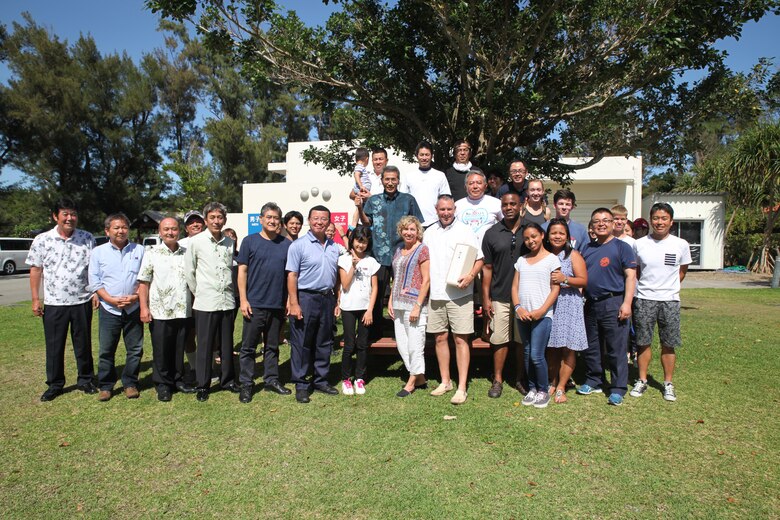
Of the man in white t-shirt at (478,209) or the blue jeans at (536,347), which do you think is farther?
the man in white t-shirt at (478,209)

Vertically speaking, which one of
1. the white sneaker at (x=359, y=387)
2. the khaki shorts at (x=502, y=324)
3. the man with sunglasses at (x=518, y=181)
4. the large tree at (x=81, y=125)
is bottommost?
the white sneaker at (x=359, y=387)

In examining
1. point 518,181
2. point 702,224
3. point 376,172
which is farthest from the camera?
point 702,224

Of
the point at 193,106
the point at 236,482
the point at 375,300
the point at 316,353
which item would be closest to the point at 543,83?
the point at 375,300

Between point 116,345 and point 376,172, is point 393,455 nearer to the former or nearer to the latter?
point 116,345

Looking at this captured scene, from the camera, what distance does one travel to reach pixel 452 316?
520 cm

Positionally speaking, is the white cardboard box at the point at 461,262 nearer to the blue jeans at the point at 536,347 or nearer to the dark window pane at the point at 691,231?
the blue jeans at the point at 536,347

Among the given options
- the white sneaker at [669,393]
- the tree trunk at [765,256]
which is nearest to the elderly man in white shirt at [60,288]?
the white sneaker at [669,393]

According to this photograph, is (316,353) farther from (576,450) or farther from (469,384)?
(576,450)

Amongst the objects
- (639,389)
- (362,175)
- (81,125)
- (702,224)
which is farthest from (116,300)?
(81,125)

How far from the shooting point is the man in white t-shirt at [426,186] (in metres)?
6.05

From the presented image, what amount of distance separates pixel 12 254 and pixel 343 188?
58.7 ft

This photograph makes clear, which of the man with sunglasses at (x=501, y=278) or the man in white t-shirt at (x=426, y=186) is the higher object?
the man in white t-shirt at (x=426, y=186)

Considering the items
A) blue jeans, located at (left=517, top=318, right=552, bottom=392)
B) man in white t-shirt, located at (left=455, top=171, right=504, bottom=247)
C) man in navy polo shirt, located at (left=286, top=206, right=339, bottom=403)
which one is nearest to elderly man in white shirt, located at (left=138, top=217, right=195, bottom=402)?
man in navy polo shirt, located at (left=286, top=206, right=339, bottom=403)

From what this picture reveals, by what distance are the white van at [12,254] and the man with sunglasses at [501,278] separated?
27.8 metres
